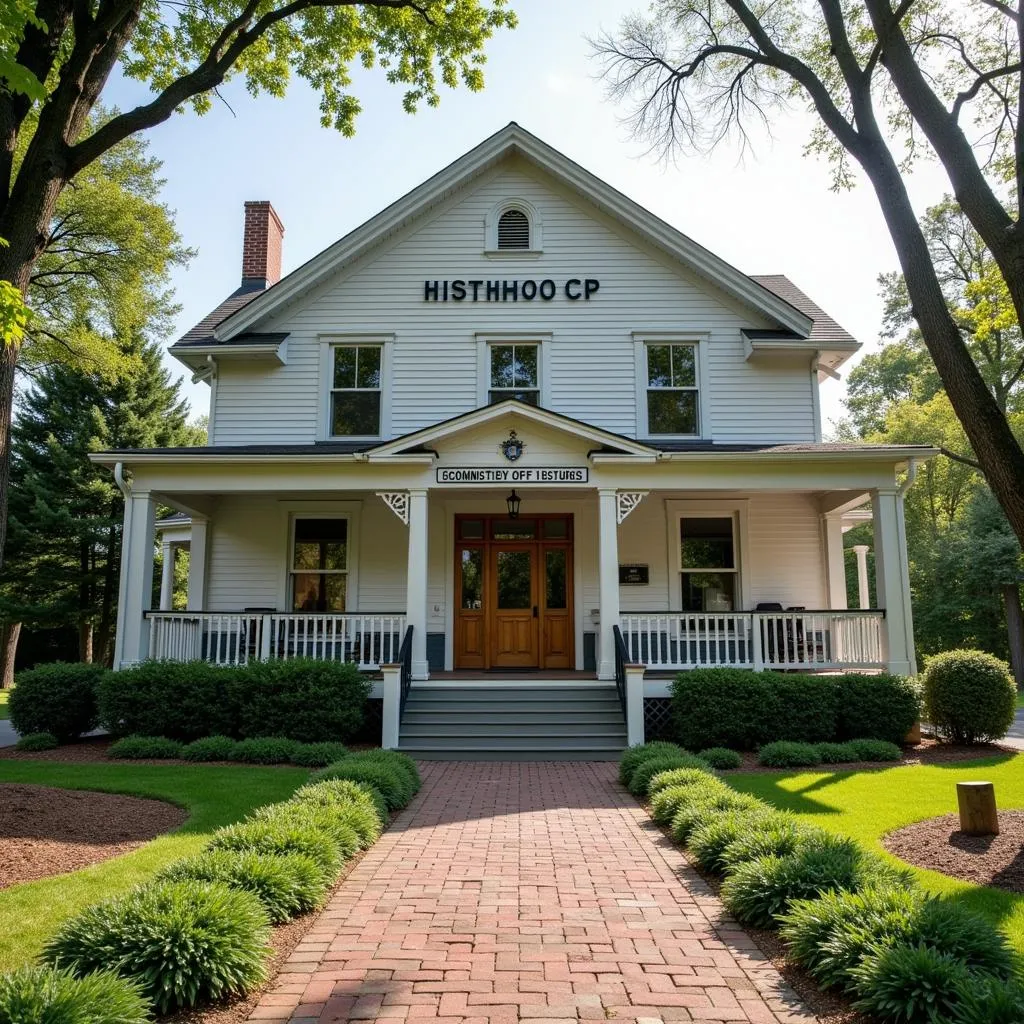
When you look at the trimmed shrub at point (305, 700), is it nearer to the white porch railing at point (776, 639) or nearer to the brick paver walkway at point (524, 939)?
the brick paver walkway at point (524, 939)

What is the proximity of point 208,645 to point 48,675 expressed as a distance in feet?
7.94

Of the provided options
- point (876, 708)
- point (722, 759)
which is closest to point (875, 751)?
point (876, 708)

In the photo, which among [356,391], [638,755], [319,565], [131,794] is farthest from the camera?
[356,391]

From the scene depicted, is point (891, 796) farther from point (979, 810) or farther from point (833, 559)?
point (833, 559)

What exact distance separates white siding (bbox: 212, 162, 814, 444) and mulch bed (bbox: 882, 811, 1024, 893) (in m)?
8.78

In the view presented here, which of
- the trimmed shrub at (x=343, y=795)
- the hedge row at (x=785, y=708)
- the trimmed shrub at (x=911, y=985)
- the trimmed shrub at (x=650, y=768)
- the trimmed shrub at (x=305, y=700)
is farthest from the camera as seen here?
the trimmed shrub at (x=305, y=700)

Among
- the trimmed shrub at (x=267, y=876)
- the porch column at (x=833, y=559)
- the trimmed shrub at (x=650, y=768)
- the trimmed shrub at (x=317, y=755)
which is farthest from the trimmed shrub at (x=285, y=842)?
the porch column at (x=833, y=559)

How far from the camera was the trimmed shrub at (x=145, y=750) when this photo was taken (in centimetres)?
1115

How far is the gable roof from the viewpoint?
15.1 metres

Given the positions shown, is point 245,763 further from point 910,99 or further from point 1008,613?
point 1008,613

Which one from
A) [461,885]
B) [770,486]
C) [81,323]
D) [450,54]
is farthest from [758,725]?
[81,323]

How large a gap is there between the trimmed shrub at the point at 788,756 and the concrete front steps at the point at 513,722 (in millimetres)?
1924

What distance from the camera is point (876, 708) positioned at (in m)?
11.7

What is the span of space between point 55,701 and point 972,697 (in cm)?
1362
